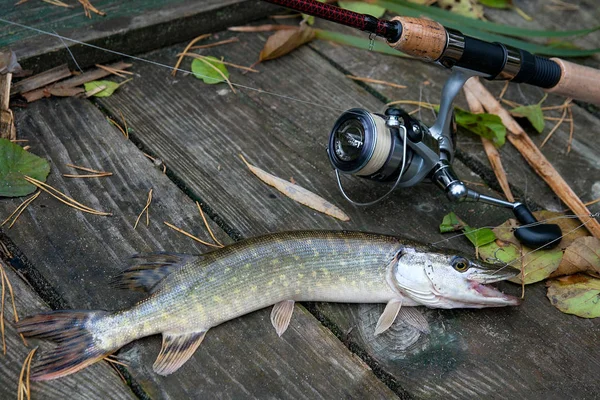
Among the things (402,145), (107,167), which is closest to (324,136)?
(402,145)

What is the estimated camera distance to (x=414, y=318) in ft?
8.75

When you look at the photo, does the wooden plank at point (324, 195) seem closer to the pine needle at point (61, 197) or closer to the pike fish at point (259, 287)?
the pike fish at point (259, 287)

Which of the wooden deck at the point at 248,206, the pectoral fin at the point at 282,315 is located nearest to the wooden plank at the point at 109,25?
the wooden deck at the point at 248,206

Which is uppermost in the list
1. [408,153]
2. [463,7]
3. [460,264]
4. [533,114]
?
[463,7]

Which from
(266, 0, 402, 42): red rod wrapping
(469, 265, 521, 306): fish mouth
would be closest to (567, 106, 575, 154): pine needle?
(469, 265, 521, 306): fish mouth

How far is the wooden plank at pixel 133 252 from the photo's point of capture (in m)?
2.38

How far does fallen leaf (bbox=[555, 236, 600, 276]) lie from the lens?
286 cm

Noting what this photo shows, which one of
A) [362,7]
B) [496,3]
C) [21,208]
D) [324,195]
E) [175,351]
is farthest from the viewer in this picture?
[496,3]

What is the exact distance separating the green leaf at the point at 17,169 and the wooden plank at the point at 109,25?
56cm

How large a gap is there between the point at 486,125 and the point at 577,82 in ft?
1.80

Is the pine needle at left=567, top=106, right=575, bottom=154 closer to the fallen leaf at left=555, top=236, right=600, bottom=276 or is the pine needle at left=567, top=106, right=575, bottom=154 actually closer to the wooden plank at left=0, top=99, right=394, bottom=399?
the fallen leaf at left=555, top=236, right=600, bottom=276

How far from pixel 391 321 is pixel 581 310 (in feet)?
2.71

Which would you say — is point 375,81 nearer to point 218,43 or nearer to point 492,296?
point 218,43

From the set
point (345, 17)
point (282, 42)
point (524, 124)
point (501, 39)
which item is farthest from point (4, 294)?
point (501, 39)
